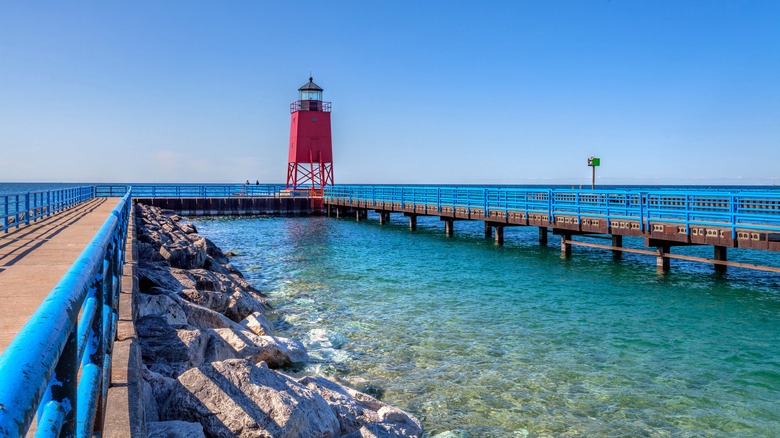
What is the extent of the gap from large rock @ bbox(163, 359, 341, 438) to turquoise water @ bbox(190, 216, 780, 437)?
5.79ft

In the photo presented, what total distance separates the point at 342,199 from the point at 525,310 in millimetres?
30340

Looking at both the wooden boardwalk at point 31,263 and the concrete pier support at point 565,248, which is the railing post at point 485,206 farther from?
the wooden boardwalk at point 31,263

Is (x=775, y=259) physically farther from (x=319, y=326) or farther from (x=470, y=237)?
(x=319, y=326)

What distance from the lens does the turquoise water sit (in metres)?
6.09

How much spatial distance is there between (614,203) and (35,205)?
1596cm

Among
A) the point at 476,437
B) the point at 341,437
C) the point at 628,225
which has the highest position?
the point at 628,225

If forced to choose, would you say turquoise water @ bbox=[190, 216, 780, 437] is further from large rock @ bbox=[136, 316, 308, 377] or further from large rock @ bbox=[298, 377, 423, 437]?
large rock @ bbox=[136, 316, 308, 377]

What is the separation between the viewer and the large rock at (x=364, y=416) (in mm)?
4973

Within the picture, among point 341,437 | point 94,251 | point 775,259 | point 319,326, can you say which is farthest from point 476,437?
point 775,259

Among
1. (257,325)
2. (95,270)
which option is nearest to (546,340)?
(257,325)

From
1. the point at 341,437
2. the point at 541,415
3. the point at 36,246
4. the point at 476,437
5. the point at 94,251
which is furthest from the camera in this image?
the point at 36,246

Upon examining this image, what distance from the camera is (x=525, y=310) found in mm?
10906

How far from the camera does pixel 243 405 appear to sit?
13.6 ft

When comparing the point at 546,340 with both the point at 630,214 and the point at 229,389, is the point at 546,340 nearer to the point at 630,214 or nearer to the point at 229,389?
the point at 229,389
